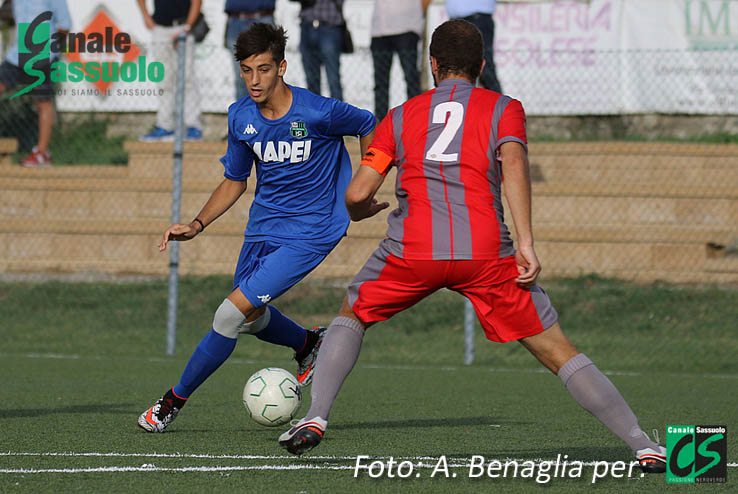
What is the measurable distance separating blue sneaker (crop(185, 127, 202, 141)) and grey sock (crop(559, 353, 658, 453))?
30.7 feet

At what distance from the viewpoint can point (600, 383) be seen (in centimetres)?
454

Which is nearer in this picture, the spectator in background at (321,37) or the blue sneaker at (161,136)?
the spectator in background at (321,37)

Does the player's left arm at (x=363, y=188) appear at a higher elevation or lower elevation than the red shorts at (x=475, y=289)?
higher

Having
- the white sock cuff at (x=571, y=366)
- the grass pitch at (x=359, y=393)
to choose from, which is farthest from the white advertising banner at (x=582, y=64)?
the white sock cuff at (x=571, y=366)

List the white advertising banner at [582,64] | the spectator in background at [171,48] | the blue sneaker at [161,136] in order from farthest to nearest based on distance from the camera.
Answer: the blue sneaker at [161,136], the white advertising banner at [582,64], the spectator in background at [171,48]

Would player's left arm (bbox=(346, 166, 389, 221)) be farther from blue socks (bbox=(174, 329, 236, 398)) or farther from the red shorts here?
blue socks (bbox=(174, 329, 236, 398))

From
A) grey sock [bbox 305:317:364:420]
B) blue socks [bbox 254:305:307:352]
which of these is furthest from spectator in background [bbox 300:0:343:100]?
grey sock [bbox 305:317:364:420]

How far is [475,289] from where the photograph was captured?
4566 mm

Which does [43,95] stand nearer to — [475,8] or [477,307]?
[475,8]

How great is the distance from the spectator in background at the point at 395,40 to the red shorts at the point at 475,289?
25.5 feet

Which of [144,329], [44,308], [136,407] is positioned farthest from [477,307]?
[44,308]

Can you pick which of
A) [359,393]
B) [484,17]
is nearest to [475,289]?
[359,393]

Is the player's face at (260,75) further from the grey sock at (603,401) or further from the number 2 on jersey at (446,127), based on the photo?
the grey sock at (603,401)

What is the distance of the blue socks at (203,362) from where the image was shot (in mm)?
5984
